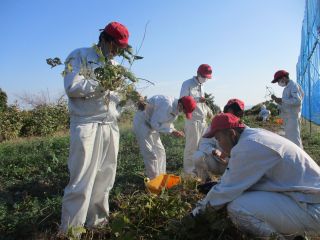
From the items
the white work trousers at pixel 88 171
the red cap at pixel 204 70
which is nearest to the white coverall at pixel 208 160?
the white work trousers at pixel 88 171

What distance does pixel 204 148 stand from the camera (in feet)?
14.9

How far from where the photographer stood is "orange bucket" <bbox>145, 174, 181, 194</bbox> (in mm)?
3977

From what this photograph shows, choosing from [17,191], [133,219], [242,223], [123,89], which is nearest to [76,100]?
[123,89]

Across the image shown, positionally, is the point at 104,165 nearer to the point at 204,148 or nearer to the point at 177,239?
the point at 177,239

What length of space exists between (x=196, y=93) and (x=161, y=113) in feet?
5.34

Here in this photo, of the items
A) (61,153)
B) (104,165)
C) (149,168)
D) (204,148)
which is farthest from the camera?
(61,153)

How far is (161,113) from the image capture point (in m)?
5.16

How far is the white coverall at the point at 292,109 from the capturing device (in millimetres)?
6887

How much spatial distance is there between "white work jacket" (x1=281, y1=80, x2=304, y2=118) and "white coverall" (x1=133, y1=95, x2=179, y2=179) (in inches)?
105

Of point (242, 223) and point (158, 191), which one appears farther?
point (158, 191)

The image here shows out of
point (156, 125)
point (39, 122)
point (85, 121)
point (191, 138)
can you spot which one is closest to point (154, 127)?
point (156, 125)

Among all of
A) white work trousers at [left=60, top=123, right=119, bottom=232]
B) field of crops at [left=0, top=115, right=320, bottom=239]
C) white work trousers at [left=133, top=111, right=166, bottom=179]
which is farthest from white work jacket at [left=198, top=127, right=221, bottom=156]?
white work trousers at [left=60, top=123, right=119, bottom=232]

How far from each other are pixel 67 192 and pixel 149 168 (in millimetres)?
2216

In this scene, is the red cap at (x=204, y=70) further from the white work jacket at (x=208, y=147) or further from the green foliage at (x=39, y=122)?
the green foliage at (x=39, y=122)
